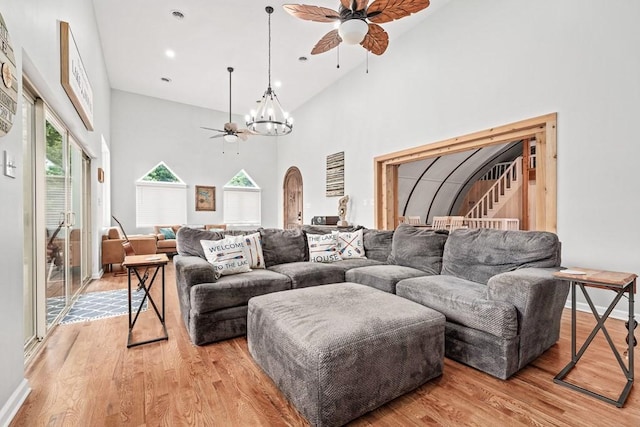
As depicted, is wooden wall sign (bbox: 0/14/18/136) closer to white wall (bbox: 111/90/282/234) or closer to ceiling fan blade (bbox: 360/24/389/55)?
ceiling fan blade (bbox: 360/24/389/55)

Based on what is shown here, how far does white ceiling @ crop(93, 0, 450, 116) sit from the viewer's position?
4164 mm

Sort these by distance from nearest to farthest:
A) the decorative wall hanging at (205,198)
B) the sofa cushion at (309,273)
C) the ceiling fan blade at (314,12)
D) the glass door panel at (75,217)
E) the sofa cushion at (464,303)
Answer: the sofa cushion at (464,303) → the ceiling fan blade at (314,12) → the sofa cushion at (309,273) → the glass door panel at (75,217) → the decorative wall hanging at (205,198)

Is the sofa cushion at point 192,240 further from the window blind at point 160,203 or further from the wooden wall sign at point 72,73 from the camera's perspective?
the window blind at point 160,203

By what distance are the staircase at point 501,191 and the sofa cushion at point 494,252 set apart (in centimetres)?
482

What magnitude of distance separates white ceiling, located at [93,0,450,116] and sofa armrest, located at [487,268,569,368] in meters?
4.00

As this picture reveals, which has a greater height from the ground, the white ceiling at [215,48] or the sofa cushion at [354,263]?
the white ceiling at [215,48]

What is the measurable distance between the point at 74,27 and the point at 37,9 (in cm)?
131

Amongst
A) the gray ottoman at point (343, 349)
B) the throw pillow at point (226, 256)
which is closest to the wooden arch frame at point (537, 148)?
the gray ottoman at point (343, 349)

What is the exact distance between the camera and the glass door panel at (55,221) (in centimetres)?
263

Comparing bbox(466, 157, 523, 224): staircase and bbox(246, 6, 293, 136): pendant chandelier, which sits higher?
bbox(246, 6, 293, 136): pendant chandelier

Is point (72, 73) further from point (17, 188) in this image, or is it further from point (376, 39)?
point (376, 39)

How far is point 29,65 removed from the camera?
1.85 meters

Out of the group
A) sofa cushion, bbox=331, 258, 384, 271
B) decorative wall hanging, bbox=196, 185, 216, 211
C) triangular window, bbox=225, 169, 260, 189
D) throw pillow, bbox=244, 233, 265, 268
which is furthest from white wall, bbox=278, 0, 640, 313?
decorative wall hanging, bbox=196, 185, 216, 211

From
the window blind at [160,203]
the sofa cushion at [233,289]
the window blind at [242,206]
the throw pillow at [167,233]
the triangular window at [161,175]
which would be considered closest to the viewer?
the sofa cushion at [233,289]
